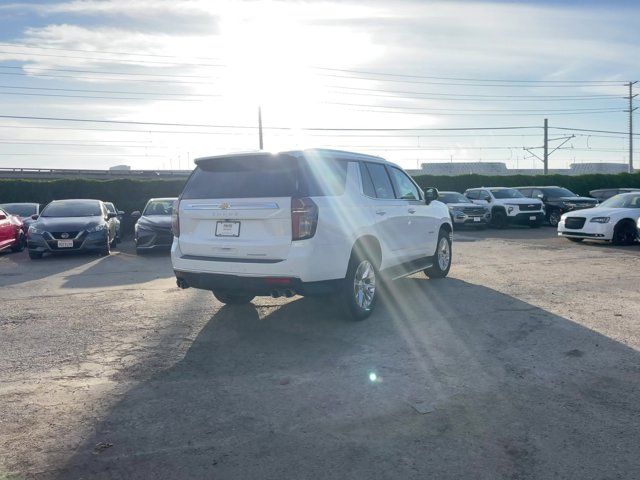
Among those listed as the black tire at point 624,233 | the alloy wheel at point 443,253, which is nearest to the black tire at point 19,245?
the alloy wheel at point 443,253

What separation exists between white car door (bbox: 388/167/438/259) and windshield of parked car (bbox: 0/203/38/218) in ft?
49.4

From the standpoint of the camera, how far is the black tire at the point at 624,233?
15523 millimetres

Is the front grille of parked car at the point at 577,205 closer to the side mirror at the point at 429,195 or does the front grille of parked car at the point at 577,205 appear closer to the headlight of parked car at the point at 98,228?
the side mirror at the point at 429,195

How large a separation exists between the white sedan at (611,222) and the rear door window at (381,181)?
9735 millimetres

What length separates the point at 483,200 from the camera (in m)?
24.6

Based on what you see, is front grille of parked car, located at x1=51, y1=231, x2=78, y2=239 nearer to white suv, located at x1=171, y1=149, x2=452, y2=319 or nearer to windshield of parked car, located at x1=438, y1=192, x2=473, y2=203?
white suv, located at x1=171, y1=149, x2=452, y2=319

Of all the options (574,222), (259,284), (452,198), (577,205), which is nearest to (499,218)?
(452,198)

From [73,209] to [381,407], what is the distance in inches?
509

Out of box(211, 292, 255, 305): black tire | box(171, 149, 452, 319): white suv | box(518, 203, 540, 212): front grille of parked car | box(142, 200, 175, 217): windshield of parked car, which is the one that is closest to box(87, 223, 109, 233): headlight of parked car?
box(142, 200, 175, 217): windshield of parked car

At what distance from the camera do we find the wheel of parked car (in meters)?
6.64

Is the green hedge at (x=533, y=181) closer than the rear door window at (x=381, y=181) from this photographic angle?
No

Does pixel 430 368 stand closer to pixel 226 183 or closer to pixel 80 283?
pixel 226 183

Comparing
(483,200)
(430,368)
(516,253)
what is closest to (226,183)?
(430,368)

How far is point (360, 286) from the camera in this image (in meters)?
6.93
